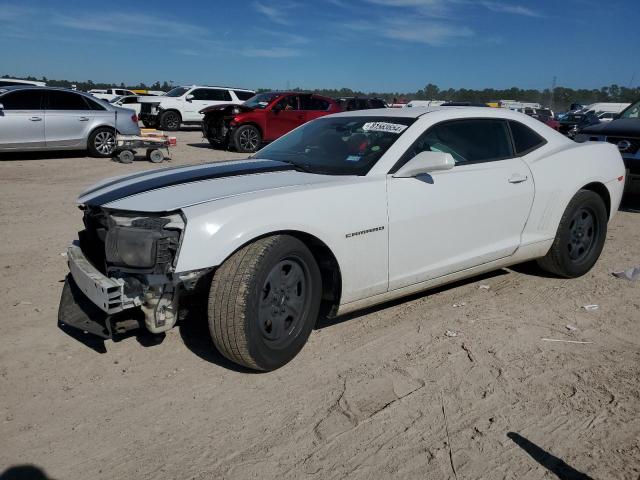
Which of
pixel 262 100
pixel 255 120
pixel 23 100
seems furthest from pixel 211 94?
pixel 23 100

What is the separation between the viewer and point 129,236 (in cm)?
305

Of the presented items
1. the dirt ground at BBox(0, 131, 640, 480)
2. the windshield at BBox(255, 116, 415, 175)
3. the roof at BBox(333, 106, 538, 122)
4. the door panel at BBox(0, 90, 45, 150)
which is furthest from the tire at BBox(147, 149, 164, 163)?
the roof at BBox(333, 106, 538, 122)

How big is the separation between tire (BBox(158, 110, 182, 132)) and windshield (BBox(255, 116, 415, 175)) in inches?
757

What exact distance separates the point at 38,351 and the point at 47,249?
2407 mm

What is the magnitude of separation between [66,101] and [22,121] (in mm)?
1060

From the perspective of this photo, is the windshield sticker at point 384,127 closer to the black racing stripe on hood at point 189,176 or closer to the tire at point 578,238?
the black racing stripe on hood at point 189,176

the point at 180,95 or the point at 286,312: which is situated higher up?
the point at 180,95

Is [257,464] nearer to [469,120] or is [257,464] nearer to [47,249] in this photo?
[469,120]

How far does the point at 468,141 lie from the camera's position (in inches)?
172

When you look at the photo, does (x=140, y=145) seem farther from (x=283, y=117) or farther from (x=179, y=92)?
(x=179, y=92)

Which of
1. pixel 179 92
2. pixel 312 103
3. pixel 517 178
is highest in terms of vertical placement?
pixel 179 92

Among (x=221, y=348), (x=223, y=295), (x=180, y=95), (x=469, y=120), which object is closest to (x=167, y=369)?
(x=221, y=348)

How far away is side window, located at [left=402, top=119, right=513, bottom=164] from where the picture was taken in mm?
4120

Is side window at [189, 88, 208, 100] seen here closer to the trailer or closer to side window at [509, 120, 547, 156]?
the trailer
